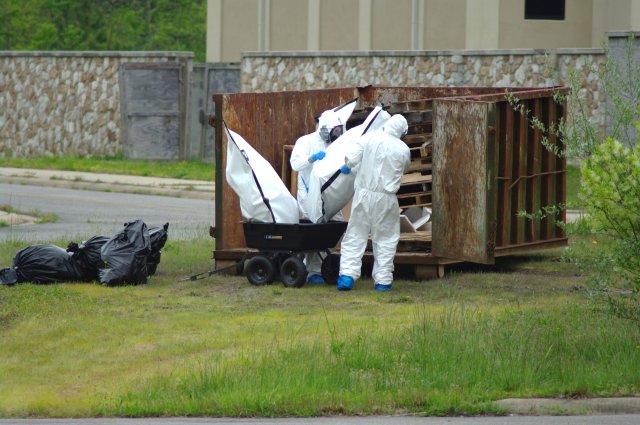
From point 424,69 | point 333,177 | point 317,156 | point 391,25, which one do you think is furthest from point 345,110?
point 391,25

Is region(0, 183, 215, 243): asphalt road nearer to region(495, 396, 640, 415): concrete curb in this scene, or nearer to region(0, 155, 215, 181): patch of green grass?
region(0, 155, 215, 181): patch of green grass

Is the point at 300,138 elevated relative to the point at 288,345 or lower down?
elevated

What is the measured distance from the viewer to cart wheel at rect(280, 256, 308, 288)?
1305cm

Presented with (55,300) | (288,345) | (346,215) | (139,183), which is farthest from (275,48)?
(288,345)

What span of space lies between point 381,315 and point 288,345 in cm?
165

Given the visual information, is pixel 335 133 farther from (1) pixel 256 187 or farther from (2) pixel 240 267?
(2) pixel 240 267

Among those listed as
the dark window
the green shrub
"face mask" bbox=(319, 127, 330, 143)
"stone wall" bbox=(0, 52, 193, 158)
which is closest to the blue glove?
"face mask" bbox=(319, 127, 330, 143)

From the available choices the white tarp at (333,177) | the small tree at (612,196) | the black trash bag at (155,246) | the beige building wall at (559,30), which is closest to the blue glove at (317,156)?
the white tarp at (333,177)

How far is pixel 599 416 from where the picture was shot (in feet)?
27.1

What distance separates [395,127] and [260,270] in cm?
211

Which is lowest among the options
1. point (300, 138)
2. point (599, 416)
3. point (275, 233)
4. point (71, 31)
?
point (599, 416)

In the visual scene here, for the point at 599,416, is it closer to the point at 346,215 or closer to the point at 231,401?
the point at 231,401

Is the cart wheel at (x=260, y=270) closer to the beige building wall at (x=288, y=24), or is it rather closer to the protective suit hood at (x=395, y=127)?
the protective suit hood at (x=395, y=127)

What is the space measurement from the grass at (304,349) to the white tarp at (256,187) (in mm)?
788
